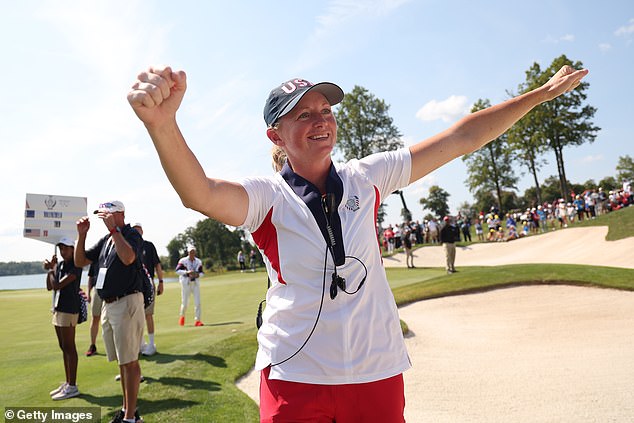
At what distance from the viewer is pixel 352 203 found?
2299mm

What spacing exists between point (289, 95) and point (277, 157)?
38.8 inches

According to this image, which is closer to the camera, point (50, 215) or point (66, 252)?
point (66, 252)

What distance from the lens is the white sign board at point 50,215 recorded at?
1530cm

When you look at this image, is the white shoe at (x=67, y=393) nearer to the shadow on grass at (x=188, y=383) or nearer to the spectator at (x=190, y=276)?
the shadow on grass at (x=188, y=383)

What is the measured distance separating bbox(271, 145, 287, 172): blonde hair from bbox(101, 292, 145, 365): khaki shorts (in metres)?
3.28

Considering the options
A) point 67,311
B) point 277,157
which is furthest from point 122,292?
point 277,157

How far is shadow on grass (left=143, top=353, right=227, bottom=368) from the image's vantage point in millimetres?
7692

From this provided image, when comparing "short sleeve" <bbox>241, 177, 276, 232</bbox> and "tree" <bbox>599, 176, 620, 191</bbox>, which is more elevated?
"tree" <bbox>599, 176, 620, 191</bbox>

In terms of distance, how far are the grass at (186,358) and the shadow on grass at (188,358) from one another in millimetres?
16

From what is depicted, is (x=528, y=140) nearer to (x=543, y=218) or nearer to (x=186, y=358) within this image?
(x=543, y=218)

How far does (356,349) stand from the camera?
2088mm

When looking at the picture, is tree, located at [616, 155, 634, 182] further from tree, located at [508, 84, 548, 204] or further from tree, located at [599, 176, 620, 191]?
tree, located at [508, 84, 548, 204]

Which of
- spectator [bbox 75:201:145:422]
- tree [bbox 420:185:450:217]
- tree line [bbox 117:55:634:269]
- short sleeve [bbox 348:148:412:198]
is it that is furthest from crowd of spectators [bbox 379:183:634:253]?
tree [bbox 420:185:450:217]

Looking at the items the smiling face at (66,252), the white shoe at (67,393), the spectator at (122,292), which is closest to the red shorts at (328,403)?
the spectator at (122,292)
